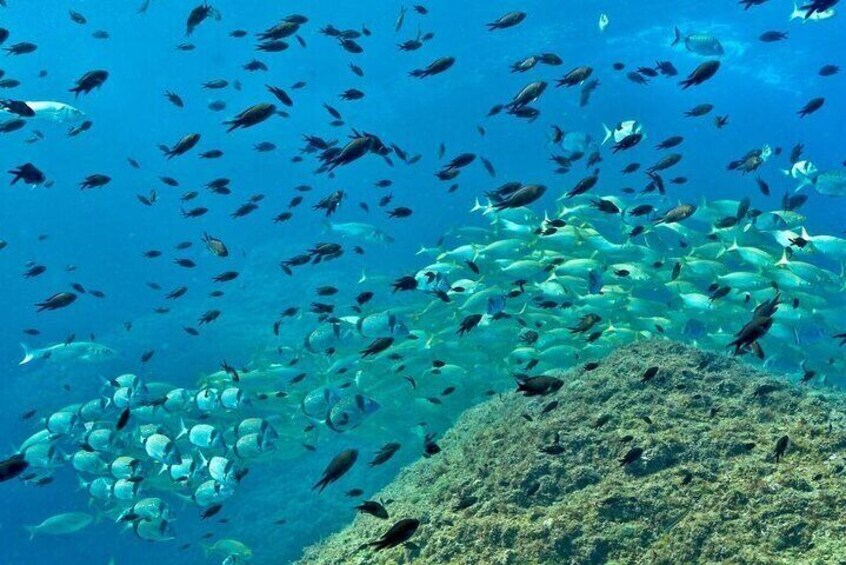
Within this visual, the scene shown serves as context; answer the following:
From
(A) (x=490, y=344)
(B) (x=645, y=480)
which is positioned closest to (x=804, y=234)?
(A) (x=490, y=344)

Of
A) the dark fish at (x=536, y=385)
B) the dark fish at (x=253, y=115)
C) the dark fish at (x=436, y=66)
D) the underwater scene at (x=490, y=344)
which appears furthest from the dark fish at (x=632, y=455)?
the dark fish at (x=436, y=66)

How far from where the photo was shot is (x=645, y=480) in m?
5.79

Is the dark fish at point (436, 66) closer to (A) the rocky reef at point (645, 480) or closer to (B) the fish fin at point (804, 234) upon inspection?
(A) the rocky reef at point (645, 480)

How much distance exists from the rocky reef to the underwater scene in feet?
0.09

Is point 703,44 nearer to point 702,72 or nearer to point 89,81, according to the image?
point 702,72

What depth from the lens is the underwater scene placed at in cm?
580

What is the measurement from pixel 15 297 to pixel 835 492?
5671 cm

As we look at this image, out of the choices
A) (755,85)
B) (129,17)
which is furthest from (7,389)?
(129,17)

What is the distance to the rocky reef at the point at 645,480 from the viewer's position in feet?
16.1

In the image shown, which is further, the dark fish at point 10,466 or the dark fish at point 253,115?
the dark fish at point 253,115

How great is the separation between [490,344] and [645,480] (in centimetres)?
1029

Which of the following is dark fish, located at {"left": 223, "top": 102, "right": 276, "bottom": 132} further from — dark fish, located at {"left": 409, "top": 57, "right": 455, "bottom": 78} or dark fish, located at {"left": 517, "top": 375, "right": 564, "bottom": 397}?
dark fish, located at {"left": 517, "top": 375, "right": 564, "bottom": 397}

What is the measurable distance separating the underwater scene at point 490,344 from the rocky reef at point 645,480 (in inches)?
1.1

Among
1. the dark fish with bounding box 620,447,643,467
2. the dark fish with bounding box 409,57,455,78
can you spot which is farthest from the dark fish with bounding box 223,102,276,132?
the dark fish with bounding box 620,447,643,467
